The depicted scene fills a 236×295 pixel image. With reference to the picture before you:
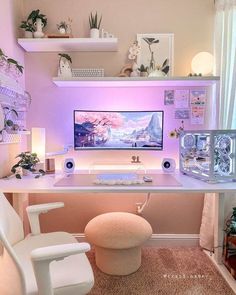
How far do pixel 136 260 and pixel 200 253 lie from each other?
67 cm

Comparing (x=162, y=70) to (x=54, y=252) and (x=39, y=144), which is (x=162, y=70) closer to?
(x=39, y=144)

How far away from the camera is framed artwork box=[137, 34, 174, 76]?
2.17 meters

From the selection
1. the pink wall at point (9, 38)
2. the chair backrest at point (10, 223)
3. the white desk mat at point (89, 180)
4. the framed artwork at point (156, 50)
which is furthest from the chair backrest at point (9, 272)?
the framed artwork at point (156, 50)

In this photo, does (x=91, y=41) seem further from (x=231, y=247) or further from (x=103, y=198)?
(x=231, y=247)

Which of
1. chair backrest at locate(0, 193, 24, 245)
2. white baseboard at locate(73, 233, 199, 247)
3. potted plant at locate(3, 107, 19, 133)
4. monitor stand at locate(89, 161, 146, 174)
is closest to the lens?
chair backrest at locate(0, 193, 24, 245)

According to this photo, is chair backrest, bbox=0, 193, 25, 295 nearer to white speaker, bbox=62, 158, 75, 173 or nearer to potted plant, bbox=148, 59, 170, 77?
white speaker, bbox=62, 158, 75, 173

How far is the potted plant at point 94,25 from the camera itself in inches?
80.5

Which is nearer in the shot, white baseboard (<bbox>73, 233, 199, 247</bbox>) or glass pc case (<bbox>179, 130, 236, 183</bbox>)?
glass pc case (<bbox>179, 130, 236, 183</bbox>)

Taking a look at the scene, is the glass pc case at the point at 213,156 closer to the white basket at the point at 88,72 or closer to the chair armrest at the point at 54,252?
the white basket at the point at 88,72

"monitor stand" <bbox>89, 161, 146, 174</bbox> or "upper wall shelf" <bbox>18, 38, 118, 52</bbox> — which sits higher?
"upper wall shelf" <bbox>18, 38, 118, 52</bbox>

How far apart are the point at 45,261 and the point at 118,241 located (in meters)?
0.85

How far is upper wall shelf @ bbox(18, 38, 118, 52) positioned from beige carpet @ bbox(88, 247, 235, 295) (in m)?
1.83

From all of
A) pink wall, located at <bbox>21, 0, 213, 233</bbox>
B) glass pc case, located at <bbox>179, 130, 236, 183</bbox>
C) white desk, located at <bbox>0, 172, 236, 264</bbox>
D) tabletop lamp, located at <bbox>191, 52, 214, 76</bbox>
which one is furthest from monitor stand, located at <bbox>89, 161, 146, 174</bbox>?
tabletop lamp, located at <bbox>191, 52, 214, 76</bbox>

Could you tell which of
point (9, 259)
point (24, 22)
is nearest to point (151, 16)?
point (24, 22)
